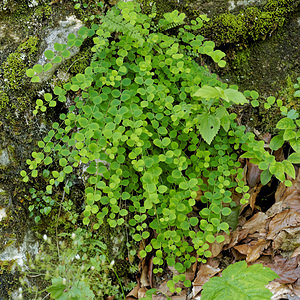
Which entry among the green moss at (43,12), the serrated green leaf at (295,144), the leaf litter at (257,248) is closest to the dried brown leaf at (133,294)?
the leaf litter at (257,248)

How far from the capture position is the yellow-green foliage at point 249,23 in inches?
127

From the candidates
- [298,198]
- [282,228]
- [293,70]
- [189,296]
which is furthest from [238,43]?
[189,296]

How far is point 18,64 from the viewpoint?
117 inches

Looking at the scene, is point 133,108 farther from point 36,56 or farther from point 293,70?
point 293,70

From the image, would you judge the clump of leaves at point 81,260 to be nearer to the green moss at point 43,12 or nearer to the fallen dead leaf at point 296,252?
the fallen dead leaf at point 296,252

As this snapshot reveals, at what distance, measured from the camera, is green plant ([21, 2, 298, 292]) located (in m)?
2.54

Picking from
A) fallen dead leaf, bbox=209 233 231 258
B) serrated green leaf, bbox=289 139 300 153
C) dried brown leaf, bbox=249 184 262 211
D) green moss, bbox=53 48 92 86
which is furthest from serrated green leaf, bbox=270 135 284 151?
green moss, bbox=53 48 92 86

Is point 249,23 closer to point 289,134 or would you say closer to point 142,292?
point 289,134

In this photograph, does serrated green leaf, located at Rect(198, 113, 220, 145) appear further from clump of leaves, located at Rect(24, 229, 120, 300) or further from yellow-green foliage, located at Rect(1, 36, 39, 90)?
yellow-green foliage, located at Rect(1, 36, 39, 90)

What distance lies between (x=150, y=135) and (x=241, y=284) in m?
1.22

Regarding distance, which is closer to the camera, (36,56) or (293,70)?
(36,56)

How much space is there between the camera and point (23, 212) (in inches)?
116

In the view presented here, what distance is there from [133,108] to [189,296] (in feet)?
5.41

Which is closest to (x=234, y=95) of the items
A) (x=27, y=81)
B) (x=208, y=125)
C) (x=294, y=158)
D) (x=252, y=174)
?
(x=208, y=125)
